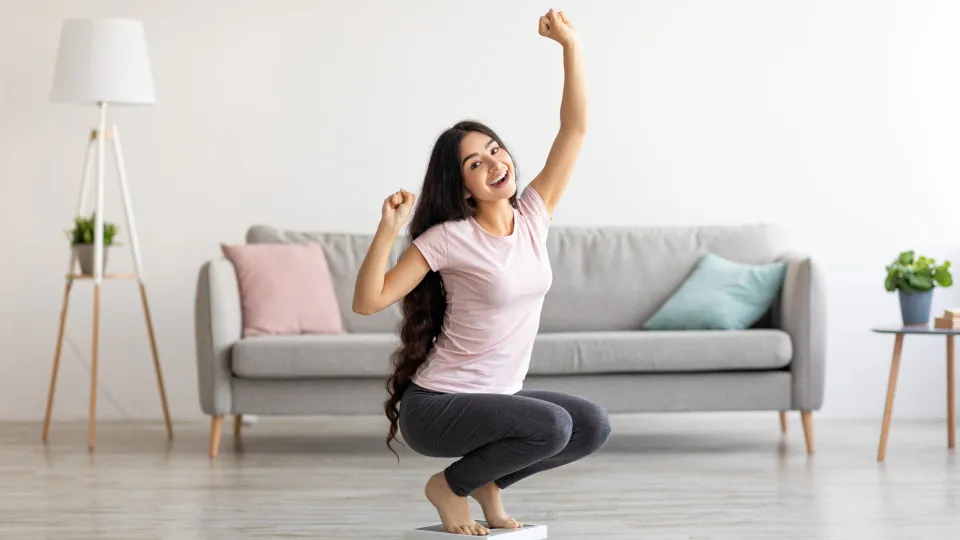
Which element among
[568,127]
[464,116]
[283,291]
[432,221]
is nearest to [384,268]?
[432,221]

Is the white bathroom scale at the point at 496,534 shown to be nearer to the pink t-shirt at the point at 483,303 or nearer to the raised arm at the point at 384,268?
the pink t-shirt at the point at 483,303

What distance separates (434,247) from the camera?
95.0 inches

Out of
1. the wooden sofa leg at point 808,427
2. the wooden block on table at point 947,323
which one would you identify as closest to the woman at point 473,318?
the wooden sofa leg at point 808,427

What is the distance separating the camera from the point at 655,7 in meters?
5.11

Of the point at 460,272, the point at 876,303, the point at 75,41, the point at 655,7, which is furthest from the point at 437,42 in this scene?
the point at 460,272

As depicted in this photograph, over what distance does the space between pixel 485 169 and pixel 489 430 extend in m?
0.53

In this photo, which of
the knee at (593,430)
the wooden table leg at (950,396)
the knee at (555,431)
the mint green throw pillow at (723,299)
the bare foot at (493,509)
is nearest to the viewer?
the knee at (555,431)

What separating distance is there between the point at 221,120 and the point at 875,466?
3.02 meters

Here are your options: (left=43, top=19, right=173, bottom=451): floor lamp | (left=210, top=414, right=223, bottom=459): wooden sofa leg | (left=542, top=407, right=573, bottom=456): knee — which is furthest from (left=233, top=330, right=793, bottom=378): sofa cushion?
(left=542, top=407, right=573, bottom=456): knee

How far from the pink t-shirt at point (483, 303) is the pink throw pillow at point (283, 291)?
184 centimetres

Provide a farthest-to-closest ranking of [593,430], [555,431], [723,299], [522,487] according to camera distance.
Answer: [723,299] < [522,487] < [593,430] < [555,431]

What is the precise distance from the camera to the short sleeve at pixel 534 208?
2.56 metres

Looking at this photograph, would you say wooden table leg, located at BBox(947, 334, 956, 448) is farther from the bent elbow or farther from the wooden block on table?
the bent elbow

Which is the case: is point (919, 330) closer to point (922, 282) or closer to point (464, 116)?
point (922, 282)
